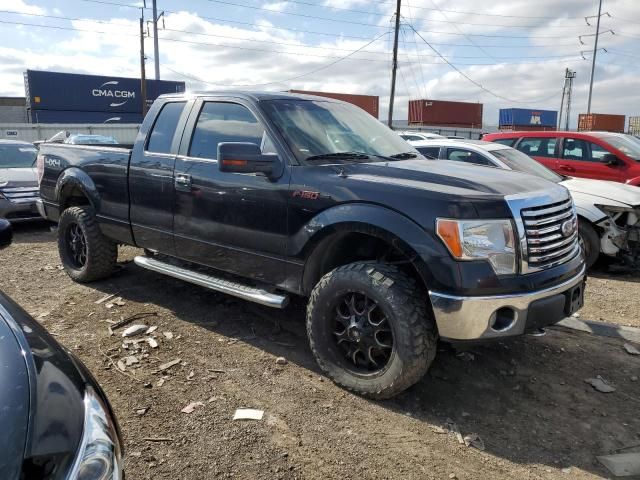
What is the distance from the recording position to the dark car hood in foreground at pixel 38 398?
1.33 meters

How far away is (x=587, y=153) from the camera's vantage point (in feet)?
28.2

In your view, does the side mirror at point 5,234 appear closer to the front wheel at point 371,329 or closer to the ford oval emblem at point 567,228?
the front wheel at point 371,329

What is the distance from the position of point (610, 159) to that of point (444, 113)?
36924mm

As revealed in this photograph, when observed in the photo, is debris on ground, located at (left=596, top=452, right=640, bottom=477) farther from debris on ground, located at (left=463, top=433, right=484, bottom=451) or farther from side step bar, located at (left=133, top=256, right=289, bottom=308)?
side step bar, located at (left=133, top=256, right=289, bottom=308)

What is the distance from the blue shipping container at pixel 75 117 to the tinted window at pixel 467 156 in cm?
2998

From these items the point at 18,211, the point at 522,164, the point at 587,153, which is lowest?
the point at 18,211

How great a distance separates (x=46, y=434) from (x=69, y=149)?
15.7 ft

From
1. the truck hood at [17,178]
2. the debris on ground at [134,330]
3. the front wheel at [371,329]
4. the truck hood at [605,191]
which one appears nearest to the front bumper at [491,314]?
the front wheel at [371,329]

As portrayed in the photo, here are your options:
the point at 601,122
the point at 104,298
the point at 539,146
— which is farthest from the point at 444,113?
the point at 104,298

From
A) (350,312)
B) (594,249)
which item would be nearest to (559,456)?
(350,312)

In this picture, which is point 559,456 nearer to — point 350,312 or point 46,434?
point 350,312

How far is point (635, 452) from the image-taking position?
2857 millimetres

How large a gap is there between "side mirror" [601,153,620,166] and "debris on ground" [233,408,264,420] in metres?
7.48

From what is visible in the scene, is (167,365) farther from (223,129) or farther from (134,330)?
(223,129)
